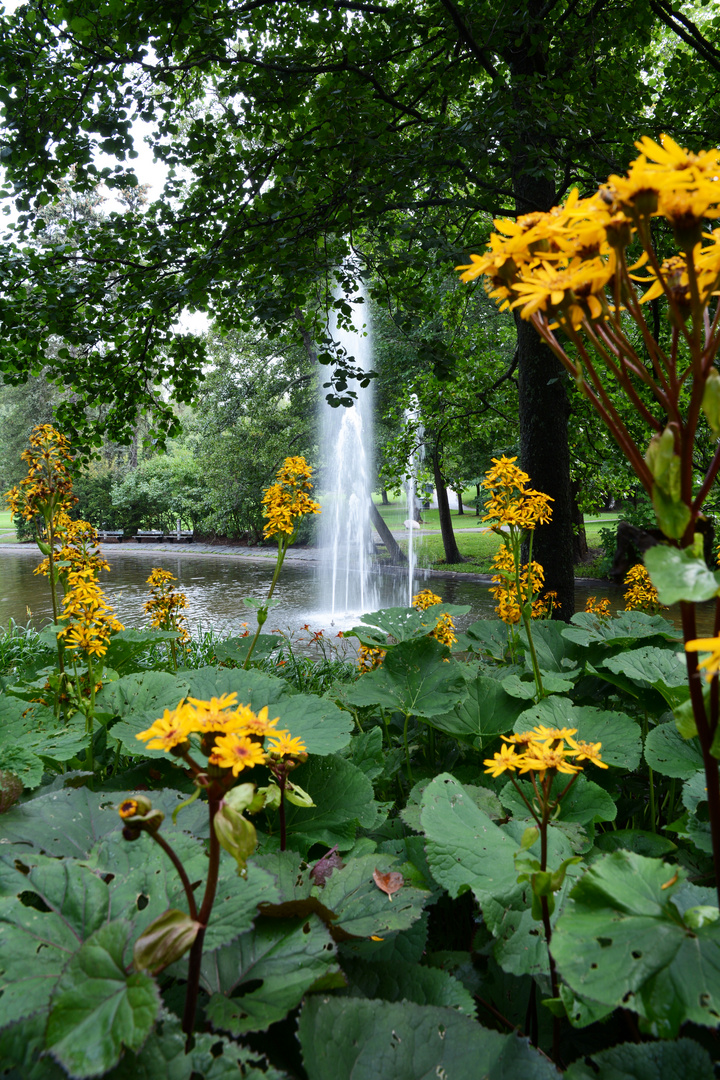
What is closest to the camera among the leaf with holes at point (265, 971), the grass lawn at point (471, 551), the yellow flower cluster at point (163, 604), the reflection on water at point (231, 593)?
the leaf with holes at point (265, 971)

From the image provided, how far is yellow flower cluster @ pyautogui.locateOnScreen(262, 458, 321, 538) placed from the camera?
7.48ft


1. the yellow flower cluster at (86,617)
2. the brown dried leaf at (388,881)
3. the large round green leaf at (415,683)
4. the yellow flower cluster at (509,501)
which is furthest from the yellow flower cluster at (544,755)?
the yellow flower cluster at (86,617)

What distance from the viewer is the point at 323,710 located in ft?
5.47

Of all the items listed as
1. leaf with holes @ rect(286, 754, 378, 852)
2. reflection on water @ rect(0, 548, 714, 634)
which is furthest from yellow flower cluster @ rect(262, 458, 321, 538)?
reflection on water @ rect(0, 548, 714, 634)

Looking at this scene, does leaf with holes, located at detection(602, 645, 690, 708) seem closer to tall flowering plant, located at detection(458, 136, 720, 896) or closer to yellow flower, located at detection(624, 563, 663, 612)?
tall flowering plant, located at detection(458, 136, 720, 896)

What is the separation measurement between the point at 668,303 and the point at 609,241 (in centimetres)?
9

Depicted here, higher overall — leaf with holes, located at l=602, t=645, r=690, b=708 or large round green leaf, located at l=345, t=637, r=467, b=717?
leaf with holes, located at l=602, t=645, r=690, b=708

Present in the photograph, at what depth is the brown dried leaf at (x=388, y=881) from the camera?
3.26 ft

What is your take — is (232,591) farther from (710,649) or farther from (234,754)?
(710,649)

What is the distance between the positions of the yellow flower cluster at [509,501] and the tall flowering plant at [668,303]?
1.41 metres

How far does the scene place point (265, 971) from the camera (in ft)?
2.66

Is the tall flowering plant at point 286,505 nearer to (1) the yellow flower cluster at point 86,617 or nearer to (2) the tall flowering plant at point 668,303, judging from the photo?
(1) the yellow flower cluster at point 86,617

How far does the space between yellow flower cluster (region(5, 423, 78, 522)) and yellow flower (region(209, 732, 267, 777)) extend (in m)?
1.78

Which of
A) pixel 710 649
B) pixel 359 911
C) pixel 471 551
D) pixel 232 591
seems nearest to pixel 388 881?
pixel 359 911
